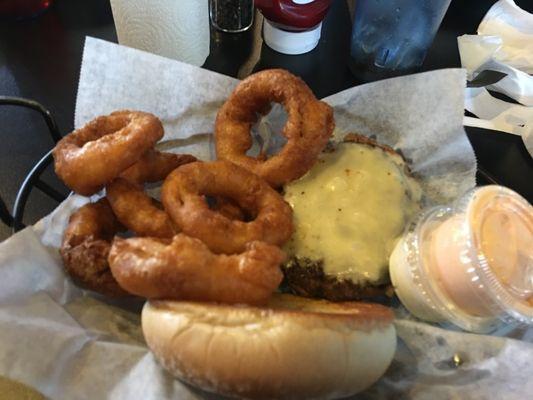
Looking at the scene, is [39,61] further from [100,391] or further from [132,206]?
[100,391]

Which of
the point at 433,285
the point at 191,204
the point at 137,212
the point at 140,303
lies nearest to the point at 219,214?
the point at 191,204

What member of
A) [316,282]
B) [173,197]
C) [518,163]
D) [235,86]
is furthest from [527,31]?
[173,197]

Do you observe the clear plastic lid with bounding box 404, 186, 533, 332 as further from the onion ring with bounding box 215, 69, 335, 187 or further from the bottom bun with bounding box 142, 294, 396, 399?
the onion ring with bounding box 215, 69, 335, 187

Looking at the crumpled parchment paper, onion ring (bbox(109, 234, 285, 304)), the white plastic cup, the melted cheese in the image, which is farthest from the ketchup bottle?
onion ring (bbox(109, 234, 285, 304))

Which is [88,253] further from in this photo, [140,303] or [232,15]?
[232,15]

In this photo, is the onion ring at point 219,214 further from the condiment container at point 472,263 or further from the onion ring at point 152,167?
the condiment container at point 472,263
